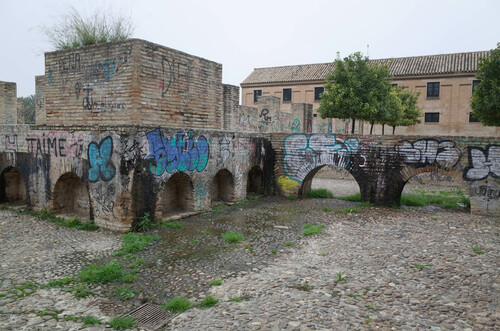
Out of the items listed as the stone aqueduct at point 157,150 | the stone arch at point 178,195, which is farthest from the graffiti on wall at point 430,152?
the stone arch at point 178,195

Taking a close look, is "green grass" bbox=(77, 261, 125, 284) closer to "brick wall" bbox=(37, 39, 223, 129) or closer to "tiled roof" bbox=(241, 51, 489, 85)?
"brick wall" bbox=(37, 39, 223, 129)

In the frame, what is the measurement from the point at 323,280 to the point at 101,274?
3.62 metres

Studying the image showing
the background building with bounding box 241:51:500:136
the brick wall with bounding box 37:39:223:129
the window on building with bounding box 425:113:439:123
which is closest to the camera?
the brick wall with bounding box 37:39:223:129

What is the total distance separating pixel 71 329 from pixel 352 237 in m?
6.01

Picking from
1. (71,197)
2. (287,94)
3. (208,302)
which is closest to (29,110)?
(287,94)

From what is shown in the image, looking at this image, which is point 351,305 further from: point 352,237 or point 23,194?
point 23,194

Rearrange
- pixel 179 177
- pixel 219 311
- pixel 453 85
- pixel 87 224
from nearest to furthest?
pixel 219 311, pixel 87 224, pixel 179 177, pixel 453 85

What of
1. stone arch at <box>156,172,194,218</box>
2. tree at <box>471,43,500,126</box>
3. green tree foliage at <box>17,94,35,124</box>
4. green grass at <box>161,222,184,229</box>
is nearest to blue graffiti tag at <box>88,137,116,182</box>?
green grass at <box>161,222,184,229</box>

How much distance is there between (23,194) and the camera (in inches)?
467

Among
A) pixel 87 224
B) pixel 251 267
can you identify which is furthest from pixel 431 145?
pixel 87 224

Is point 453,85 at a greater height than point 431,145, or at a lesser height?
greater

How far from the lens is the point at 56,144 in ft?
31.3

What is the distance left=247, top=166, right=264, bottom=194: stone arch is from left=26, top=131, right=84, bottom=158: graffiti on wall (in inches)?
261

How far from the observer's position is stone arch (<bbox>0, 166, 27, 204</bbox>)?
11449 millimetres
